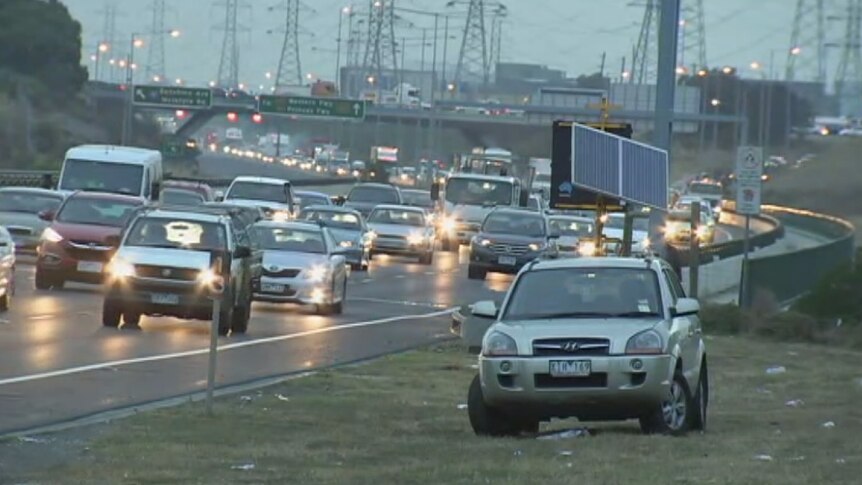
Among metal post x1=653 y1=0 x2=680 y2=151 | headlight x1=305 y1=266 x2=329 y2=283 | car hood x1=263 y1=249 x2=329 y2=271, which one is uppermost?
metal post x1=653 y1=0 x2=680 y2=151

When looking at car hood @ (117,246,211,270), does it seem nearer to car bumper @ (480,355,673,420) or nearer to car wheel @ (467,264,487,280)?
car bumper @ (480,355,673,420)

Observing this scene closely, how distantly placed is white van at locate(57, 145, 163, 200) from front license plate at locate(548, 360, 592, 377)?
29.3m

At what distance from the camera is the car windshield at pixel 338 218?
169 feet

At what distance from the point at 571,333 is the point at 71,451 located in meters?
4.02

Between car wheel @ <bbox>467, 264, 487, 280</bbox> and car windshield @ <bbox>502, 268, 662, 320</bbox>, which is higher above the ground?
car windshield @ <bbox>502, 268, 662, 320</bbox>

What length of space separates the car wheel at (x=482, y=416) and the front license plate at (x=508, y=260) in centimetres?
3295

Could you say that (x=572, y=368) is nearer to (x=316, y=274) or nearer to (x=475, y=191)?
(x=316, y=274)

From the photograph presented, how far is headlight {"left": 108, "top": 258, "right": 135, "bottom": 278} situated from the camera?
28141 mm

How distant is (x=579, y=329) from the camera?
52.7ft

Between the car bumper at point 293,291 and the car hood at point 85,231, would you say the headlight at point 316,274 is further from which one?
the car hood at point 85,231

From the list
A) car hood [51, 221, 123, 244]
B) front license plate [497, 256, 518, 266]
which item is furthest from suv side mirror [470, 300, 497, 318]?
front license plate [497, 256, 518, 266]

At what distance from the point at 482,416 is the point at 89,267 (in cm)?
1973

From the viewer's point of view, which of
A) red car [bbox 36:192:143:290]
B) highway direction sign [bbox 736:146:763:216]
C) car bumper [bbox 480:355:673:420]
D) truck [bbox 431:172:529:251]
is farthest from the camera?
truck [bbox 431:172:529:251]

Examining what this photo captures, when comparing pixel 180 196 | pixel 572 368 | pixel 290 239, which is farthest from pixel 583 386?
pixel 180 196
